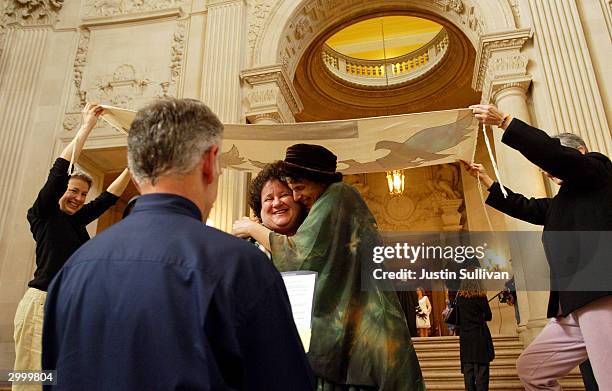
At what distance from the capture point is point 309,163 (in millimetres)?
1922

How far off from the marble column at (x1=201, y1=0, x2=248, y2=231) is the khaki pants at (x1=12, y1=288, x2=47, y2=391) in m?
3.90

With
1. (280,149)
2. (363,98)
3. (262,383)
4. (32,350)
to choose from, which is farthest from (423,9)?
(262,383)

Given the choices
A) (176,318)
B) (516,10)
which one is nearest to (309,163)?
(176,318)

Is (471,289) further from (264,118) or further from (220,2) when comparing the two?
(220,2)

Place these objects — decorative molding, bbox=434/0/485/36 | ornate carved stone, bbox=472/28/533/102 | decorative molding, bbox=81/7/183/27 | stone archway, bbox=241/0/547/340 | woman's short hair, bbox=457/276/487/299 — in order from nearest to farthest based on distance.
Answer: woman's short hair, bbox=457/276/487/299 < stone archway, bbox=241/0/547/340 < ornate carved stone, bbox=472/28/533/102 < decorative molding, bbox=434/0/485/36 < decorative molding, bbox=81/7/183/27

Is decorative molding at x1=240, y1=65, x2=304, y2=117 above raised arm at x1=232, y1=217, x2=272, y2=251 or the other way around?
above

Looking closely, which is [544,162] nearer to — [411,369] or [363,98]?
[411,369]

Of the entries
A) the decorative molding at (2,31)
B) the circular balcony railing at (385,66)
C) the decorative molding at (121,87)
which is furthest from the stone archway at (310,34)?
the decorative molding at (2,31)

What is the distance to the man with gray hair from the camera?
882 millimetres

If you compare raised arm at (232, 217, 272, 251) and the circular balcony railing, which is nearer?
raised arm at (232, 217, 272, 251)

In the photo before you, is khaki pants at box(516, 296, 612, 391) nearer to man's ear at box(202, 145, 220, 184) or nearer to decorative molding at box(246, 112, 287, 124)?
man's ear at box(202, 145, 220, 184)

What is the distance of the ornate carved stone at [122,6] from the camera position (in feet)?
29.2

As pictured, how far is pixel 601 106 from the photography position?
247 inches

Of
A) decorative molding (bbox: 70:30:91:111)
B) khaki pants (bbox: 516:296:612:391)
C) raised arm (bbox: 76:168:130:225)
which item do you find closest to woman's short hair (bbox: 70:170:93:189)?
raised arm (bbox: 76:168:130:225)
